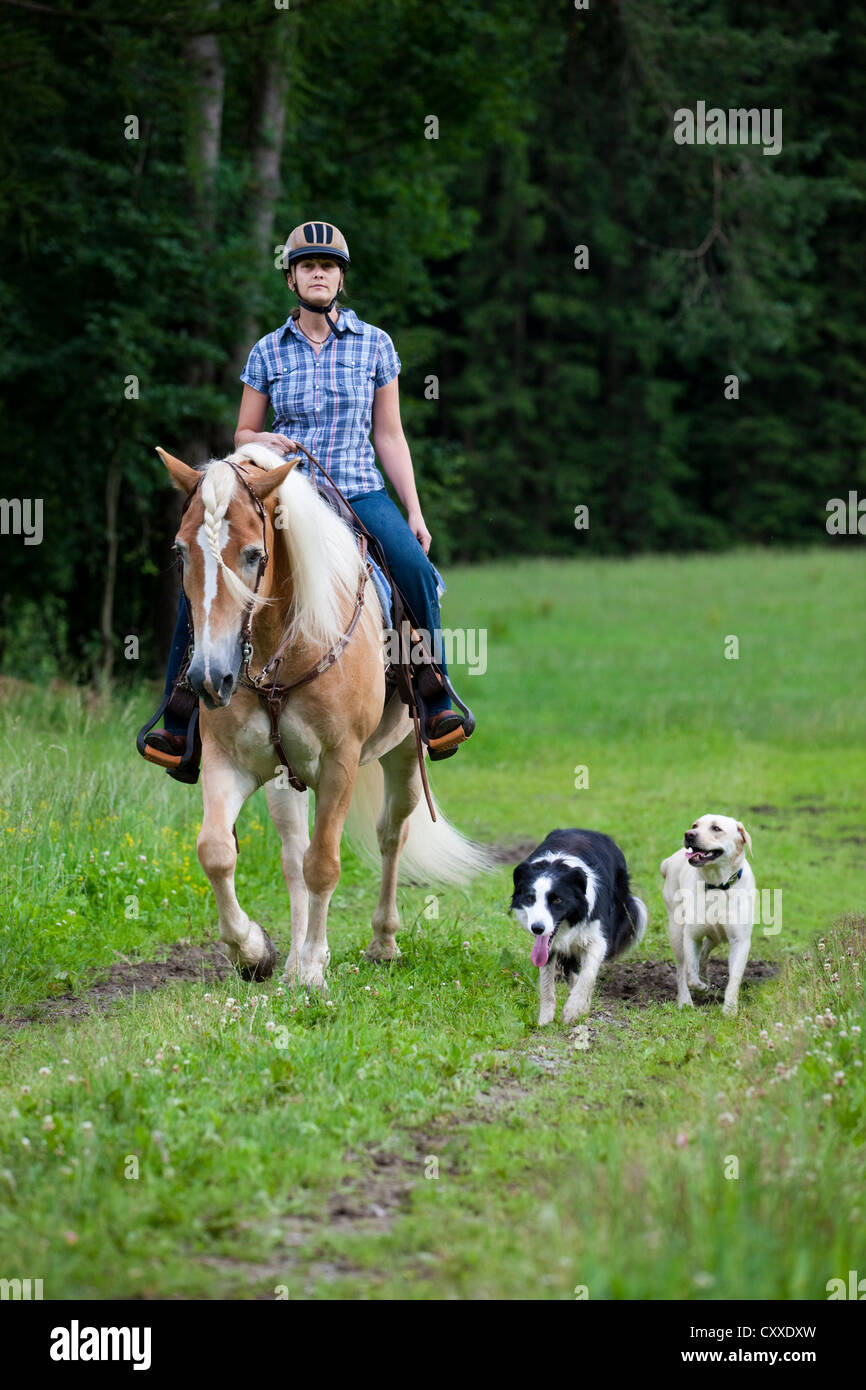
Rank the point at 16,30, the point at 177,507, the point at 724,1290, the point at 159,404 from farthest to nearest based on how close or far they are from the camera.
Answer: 1. the point at 177,507
2. the point at 159,404
3. the point at 16,30
4. the point at 724,1290

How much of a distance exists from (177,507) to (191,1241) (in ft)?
44.4

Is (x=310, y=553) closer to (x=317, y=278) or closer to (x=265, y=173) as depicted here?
(x=317, y=278)

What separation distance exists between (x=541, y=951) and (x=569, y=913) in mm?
308

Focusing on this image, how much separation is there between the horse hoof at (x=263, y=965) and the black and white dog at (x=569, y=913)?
1133 mm

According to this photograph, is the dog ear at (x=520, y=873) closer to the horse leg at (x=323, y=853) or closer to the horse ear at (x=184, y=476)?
the horse leg at (x=323, y=853)

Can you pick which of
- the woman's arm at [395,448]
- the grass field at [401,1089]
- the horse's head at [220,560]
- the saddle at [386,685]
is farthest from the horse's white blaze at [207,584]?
the woman's arm at [395,448]

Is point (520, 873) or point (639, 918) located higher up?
point (520, 873)

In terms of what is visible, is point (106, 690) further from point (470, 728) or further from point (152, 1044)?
point (152, 1044)

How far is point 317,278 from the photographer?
21.8 feet

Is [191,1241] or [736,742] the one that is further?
[736,742]

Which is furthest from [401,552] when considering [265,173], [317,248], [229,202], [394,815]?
[265,173]

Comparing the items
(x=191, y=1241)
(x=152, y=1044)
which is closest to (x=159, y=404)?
(x=152, y=1044)

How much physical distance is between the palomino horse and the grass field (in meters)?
0.46

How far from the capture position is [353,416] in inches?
268
